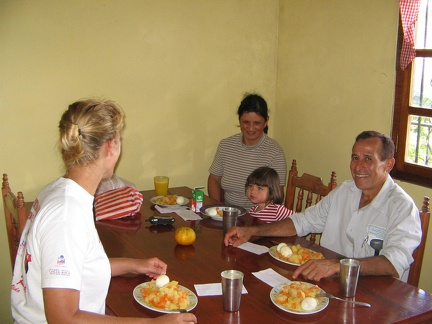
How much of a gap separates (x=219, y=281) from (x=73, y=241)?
654mm

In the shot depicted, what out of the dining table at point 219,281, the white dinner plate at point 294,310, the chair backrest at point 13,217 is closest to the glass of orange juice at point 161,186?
the dining table at point 219,281

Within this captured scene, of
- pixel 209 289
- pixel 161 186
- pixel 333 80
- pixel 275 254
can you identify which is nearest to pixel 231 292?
pixel 209 289

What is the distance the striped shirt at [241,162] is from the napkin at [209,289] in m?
1.58

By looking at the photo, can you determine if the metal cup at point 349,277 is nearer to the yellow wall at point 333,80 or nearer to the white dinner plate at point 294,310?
the white dinner plate at point 294,310

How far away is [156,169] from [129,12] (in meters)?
1.13

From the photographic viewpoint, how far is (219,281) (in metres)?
1.70

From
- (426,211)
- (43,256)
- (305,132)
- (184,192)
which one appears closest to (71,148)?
(43,256)

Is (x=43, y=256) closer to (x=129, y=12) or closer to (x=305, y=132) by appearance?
(x=129, y=12)

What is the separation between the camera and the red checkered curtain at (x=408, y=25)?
102 inches

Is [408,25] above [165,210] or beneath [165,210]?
above

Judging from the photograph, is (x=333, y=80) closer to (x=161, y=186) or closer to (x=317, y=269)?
(x=161, y=186)

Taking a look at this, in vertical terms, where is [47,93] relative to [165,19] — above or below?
below

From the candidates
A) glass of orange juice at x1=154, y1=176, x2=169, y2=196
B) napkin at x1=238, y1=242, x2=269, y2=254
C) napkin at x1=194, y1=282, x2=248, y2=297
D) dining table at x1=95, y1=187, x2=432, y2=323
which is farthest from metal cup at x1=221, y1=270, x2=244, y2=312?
glass of orange juice at x1=154, y1=176, x2=169, y2=196

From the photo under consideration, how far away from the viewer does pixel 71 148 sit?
1328 millimetres
